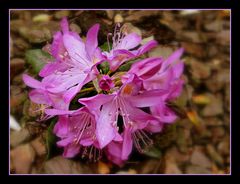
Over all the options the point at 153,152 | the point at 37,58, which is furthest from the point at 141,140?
the point at 37,58

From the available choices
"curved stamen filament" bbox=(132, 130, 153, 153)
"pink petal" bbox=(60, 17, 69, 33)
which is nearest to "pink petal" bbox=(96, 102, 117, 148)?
"curved stamen filament" bbox=(132, 130, 153, 153)

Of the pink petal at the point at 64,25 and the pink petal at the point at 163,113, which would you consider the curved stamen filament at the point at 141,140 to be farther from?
the pink petal at the point at 64,25

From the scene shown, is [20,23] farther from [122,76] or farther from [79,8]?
[122,76]

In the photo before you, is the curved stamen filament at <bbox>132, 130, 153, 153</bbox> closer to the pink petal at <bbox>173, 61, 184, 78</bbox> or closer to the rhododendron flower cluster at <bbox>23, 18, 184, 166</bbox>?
the rhododendron flower cluster at <bbox>23, 18, 184, 166</bbox>

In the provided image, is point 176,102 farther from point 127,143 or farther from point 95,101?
point 95,101

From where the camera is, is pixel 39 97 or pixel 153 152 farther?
pixel 153 152

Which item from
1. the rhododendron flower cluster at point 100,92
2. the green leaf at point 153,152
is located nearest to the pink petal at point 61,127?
the rhododendron flower cluster at point 100,92

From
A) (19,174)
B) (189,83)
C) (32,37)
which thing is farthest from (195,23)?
(19,174)
